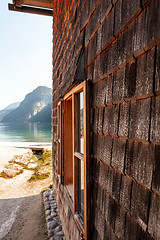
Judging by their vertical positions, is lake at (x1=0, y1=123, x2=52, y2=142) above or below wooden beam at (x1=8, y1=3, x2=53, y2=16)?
below

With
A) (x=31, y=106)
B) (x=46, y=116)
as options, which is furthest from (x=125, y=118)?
(x=31, y=106)

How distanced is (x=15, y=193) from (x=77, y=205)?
4342mm

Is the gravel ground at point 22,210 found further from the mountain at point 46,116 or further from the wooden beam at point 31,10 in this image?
the mountain at point 46,116

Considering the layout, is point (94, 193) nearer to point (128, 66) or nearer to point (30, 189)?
point (128, 66)

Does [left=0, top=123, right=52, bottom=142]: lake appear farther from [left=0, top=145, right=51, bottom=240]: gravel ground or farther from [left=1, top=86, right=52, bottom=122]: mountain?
[left=1, top=86, right=52, bottom=122]: mountain

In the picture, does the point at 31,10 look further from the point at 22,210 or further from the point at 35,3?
the point at 22,210

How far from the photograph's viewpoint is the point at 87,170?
148 cm

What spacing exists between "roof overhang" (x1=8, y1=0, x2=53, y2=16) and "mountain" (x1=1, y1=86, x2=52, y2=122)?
130907 millimetres

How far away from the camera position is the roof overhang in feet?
14.7

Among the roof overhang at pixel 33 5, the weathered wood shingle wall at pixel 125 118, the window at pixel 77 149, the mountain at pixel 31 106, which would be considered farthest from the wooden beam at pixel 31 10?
the mountain at pixel 31 106

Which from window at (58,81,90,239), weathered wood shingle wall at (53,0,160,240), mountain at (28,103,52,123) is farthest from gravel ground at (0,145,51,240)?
mountain at (28,103,52,123)

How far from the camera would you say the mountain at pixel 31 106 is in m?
136

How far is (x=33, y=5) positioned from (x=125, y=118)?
16.8 feet

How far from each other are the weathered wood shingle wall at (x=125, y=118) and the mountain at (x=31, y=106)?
134711 millimetres
